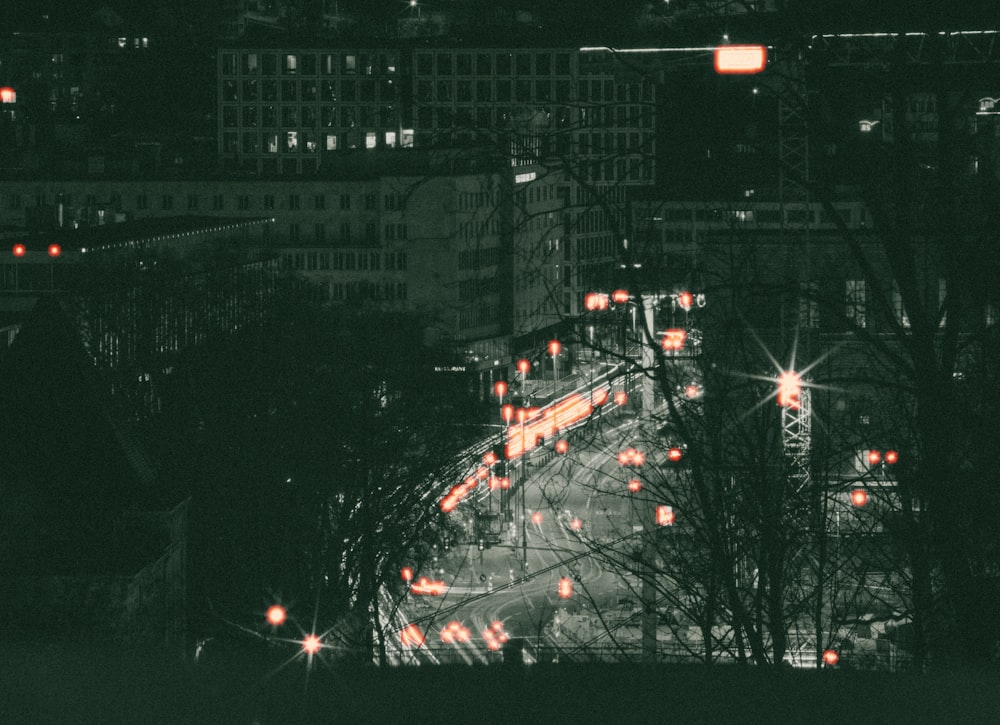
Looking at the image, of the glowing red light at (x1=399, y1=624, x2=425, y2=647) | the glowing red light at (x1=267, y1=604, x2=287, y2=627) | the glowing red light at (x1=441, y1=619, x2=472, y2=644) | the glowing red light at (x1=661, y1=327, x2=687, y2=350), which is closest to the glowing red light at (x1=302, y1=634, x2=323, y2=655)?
the glowing red light at (x1=441, y1=619, x2=472, y2=644)

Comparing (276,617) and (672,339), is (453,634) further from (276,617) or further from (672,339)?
(276,617)

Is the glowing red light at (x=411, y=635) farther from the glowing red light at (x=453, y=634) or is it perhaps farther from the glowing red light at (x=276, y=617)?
the glowing red light at (x=276, y=617)

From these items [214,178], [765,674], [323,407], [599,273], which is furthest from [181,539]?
[214,178]

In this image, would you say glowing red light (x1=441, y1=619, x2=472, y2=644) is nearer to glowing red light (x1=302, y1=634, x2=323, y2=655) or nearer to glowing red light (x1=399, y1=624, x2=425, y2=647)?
glowing red light (x1=399, y1=624, x2=425, y2=647)

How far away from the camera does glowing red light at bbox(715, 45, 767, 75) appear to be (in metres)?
5.93

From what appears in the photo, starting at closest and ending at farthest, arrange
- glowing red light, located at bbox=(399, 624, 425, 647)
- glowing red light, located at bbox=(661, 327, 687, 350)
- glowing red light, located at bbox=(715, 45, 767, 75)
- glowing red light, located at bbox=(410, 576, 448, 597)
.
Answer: glowing red light, located at bbox=(715, 45, 767, 75)
glowing red light, located at bbox=(661, 327, 687, 350)
glowing red light, located at bbox=(399, 624, 425, 647)
glowing red light, located at bbox=(410, 576, 448, 597)

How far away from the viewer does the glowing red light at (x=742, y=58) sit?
5926 millimetres

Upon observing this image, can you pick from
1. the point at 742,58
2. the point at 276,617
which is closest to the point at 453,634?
the point at 742,58

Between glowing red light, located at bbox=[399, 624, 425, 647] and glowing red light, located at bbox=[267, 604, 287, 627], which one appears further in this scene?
glowing red light, located at bbox=[267, 604, 287, 627]

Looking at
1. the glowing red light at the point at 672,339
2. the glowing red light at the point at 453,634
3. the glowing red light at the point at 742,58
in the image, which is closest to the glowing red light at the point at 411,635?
the glowing red light at the point at 453,634

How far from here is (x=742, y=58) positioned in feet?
19.7

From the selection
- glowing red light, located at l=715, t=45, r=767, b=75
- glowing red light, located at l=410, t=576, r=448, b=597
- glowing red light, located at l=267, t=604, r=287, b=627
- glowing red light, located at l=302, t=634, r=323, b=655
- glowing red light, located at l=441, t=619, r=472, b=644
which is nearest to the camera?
glowing red light, located at l=302, t=634, r=323, b=655

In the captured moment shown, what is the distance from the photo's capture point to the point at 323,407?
1168 inches

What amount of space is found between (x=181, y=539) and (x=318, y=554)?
14.4 feet
